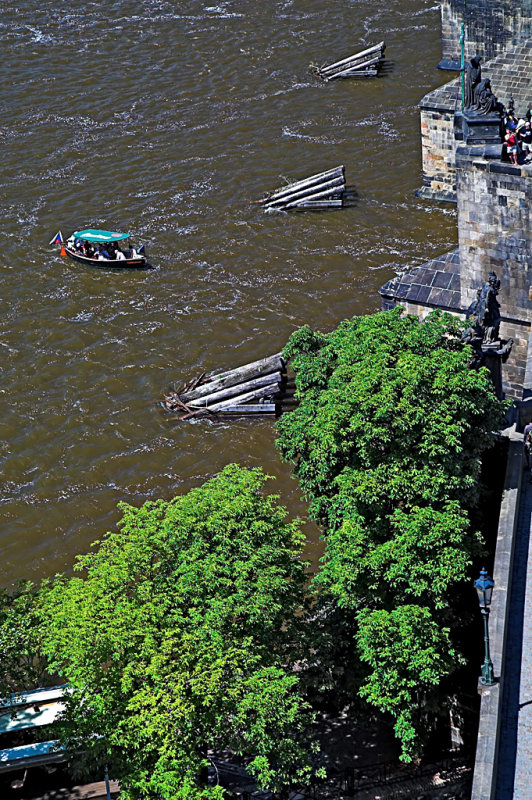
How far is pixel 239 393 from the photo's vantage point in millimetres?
51812

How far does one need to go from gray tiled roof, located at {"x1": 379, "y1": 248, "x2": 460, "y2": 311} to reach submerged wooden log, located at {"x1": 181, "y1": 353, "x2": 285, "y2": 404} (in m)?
7.05

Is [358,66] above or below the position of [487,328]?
above

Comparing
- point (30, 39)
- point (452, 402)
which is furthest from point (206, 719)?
point (30, 39)

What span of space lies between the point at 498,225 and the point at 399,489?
14449mm

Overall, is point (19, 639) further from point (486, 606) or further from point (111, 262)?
point (111, 262)

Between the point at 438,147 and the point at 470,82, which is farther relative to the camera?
the point at 438,147

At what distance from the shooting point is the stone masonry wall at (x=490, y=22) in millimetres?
61938

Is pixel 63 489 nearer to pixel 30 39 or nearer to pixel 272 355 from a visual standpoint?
pixel 272 355

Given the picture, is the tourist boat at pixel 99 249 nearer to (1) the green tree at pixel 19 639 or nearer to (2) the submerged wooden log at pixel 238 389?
(2) the submerged wooden log at pixel 238 389

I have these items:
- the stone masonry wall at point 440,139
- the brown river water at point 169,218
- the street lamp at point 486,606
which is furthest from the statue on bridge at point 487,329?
the stone masonry wall at point 440,139

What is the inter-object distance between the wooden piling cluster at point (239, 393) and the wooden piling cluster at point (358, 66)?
104 ft

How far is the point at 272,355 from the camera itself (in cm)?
5438

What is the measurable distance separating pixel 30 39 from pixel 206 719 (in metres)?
66.7

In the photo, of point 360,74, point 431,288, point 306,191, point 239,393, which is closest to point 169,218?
point 306,191
